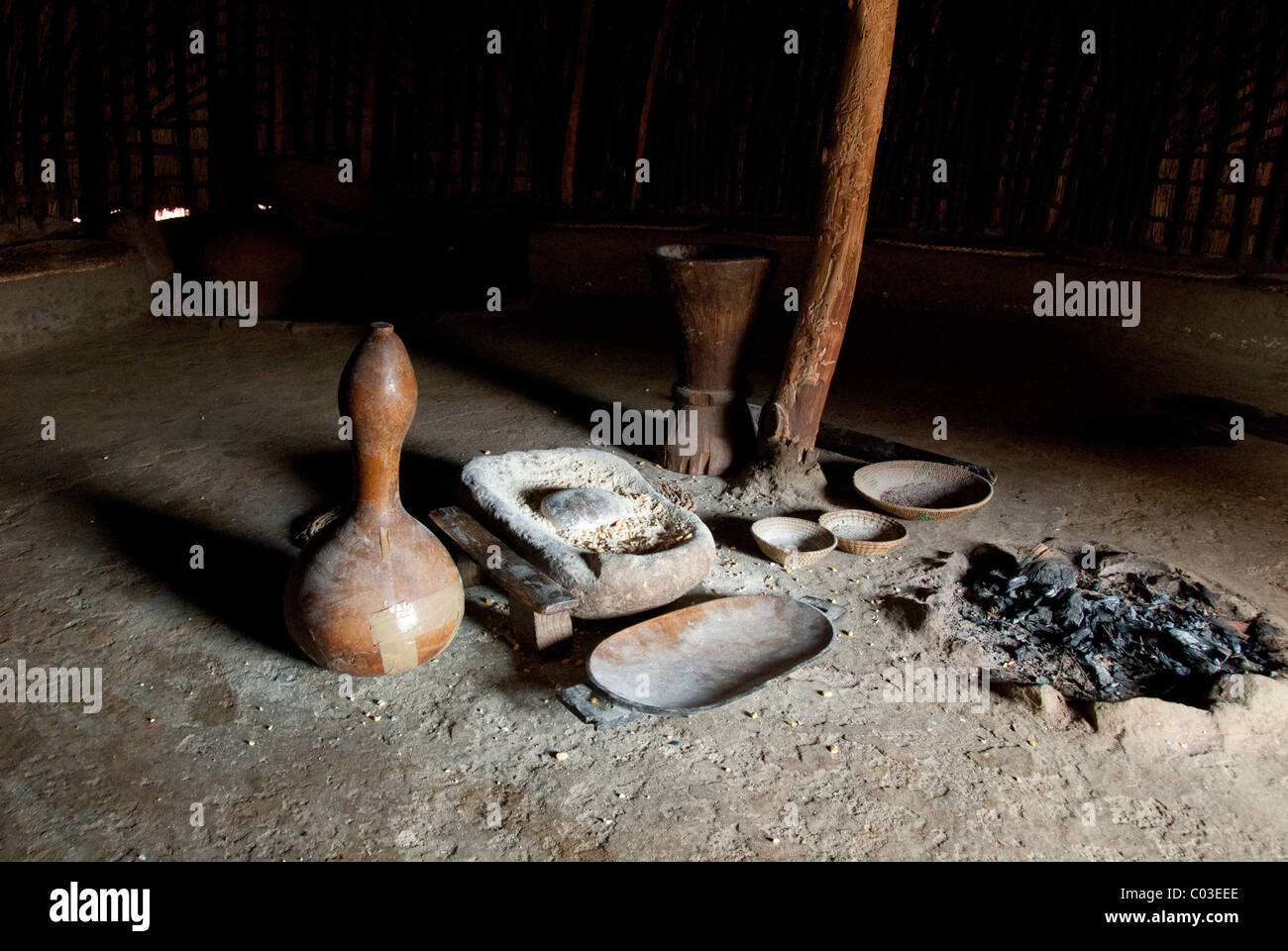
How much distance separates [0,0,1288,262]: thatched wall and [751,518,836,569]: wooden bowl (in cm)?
442

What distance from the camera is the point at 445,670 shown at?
317cm

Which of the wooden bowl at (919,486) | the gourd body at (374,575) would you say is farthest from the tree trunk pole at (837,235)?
the gourd body at (374,575)

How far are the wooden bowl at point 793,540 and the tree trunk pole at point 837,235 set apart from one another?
0.49 metres

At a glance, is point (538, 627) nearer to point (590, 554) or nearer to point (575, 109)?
point (590, 554)

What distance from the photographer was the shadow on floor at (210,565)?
343 cm

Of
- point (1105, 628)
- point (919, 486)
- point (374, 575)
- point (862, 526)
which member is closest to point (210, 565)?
point (374, 575)

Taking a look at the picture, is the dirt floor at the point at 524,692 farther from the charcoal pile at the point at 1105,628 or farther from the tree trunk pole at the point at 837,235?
the tree trunk pole at the point at 837,235

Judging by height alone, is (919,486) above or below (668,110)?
below

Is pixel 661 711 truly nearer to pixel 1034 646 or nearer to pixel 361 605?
pixel 361 605

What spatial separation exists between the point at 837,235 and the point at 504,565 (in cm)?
207

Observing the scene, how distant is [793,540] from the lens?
13.5 ft

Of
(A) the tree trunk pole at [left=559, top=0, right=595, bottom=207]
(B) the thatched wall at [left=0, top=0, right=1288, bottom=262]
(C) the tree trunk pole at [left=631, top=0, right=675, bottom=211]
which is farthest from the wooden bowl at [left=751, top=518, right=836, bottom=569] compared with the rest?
(A) the tree trunk pole at [left=559, top=0, right=595, bottom=207]

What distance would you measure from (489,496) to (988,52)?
595cm

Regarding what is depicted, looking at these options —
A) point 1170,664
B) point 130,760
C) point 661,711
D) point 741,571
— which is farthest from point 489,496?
point 1170,664
